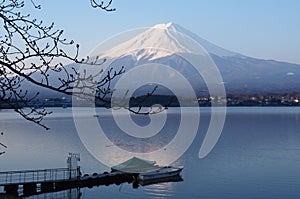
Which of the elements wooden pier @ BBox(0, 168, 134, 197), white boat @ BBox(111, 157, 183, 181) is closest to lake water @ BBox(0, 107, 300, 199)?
wooden pier @ BBox(0, 168, 134, 197)

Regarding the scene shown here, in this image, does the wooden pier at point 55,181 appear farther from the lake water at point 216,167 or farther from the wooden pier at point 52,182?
the lake water at point 216,167

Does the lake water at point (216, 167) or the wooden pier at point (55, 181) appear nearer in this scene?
the wooden pier at point (55, 181)

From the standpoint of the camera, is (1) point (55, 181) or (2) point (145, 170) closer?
(1) point (55, 181)

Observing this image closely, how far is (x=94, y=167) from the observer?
24547 mm

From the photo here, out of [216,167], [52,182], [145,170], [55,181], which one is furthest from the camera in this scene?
[216,167]

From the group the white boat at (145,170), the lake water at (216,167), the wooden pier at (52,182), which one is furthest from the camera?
the white boat at (145,170)

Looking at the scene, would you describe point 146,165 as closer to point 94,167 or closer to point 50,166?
point 94,167

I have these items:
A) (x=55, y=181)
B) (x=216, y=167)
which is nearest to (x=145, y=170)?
(x=216, y=167)

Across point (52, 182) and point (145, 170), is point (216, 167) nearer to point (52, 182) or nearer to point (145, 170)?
point (145, 170)

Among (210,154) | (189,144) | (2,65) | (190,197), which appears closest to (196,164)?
(210,154)

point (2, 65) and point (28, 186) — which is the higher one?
point (2, 65)

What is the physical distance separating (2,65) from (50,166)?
22.9 metres

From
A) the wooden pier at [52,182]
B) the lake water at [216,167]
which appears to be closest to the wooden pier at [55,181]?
the wooden pier at [52,182]

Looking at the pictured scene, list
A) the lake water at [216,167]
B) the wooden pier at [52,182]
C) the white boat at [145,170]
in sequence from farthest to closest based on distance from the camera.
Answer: the white boat at [145,170]
the lake water at [216,167]
the wooden pier at [52,182]
